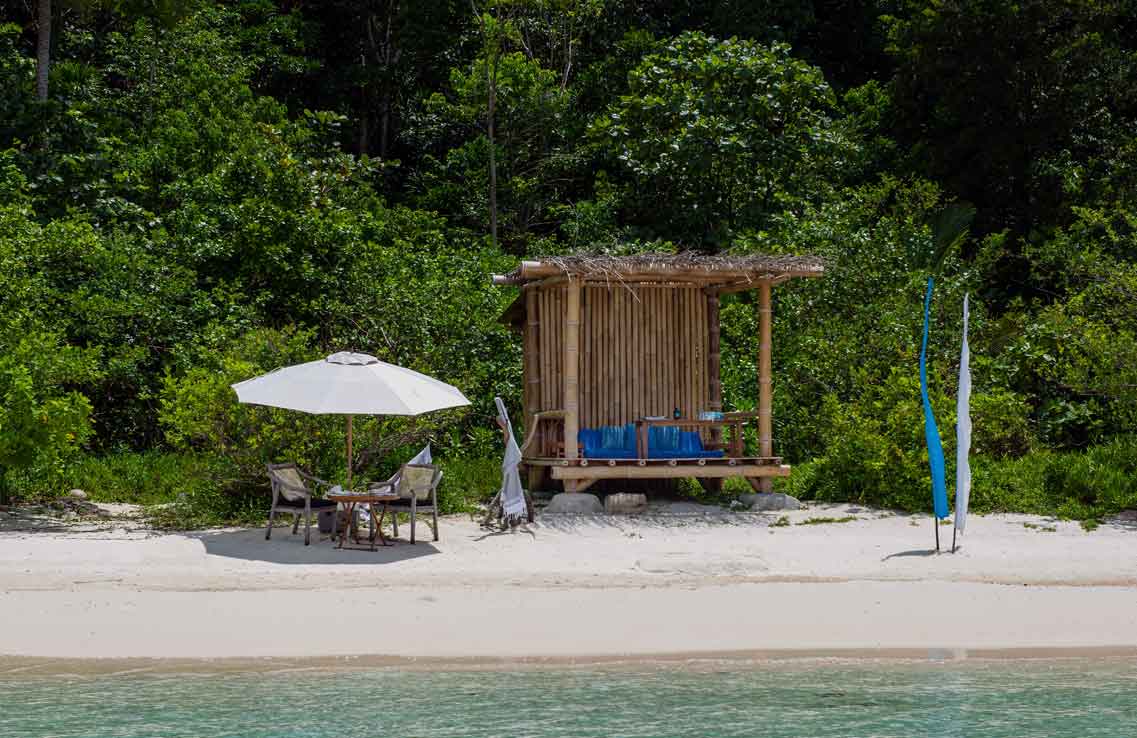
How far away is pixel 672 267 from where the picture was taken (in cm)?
1293

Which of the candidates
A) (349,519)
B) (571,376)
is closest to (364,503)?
(349,519)

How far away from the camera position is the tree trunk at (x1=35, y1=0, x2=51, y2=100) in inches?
778

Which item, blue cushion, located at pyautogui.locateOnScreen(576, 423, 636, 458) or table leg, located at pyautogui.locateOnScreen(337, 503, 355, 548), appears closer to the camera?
table leg, located at pyautogui.locateOnScreen(337, 503, 355, 548)

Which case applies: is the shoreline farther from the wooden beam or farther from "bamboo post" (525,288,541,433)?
"bamboo post" (525,288,541,433)

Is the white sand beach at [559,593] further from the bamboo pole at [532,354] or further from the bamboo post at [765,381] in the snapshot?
the bamboo pole at [532,354]

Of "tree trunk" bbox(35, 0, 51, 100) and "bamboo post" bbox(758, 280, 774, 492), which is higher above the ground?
"tree trunk" bbox(35, 0, 51, 100)

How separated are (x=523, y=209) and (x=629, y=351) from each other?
12087 mm

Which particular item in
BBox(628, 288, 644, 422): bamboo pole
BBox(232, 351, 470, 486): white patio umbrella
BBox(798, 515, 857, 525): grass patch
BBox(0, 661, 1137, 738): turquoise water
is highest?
BBox(628, 288, 644, 422): bamboo pole

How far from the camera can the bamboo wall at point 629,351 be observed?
561 inches

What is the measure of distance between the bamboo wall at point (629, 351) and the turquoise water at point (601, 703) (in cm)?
648

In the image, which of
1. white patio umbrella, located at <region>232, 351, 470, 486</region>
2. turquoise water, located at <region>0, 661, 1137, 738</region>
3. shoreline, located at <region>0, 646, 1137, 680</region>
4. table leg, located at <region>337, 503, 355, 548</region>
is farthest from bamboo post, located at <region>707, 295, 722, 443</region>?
turquoise water, located at <region>0, 661, 1137, 738</region>

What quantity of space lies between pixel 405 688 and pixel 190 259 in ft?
41.6

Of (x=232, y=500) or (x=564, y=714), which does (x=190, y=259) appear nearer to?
(x=232, y=500)

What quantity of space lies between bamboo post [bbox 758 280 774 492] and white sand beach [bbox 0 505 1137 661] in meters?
1.87
